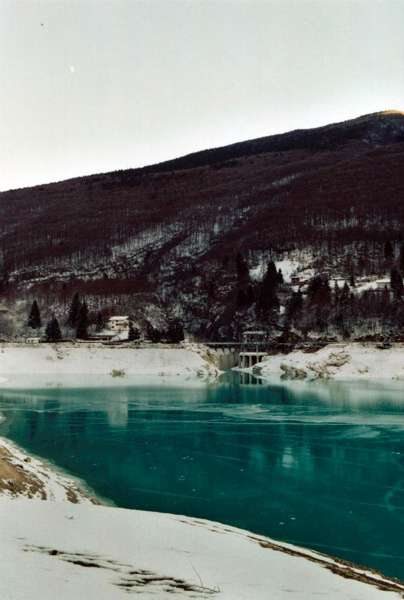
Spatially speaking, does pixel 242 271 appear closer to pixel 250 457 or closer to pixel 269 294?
pixel 269 294

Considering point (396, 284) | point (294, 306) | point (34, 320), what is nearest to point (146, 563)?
point (294, 306)

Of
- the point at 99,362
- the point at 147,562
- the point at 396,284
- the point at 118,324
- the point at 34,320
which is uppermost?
the point at 396,284

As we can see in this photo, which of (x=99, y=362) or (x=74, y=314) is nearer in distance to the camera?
(x=99, y=362)

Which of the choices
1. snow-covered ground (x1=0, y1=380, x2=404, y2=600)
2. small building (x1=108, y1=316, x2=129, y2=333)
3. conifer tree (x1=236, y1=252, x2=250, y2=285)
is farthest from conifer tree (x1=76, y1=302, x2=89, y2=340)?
snow-covered ground (x1=0, y1=380, x2=404, y2=600)

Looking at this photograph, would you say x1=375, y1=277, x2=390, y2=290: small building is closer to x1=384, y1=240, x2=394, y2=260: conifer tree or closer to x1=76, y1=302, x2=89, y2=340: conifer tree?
x1=384, y1=240, x2=394, y2=260: conifer tree

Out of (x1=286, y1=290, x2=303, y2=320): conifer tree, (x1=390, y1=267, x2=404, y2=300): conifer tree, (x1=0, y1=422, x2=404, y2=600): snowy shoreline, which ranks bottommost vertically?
(x1=0, y1=422, x2=404, y2=600): snowy shoreline
